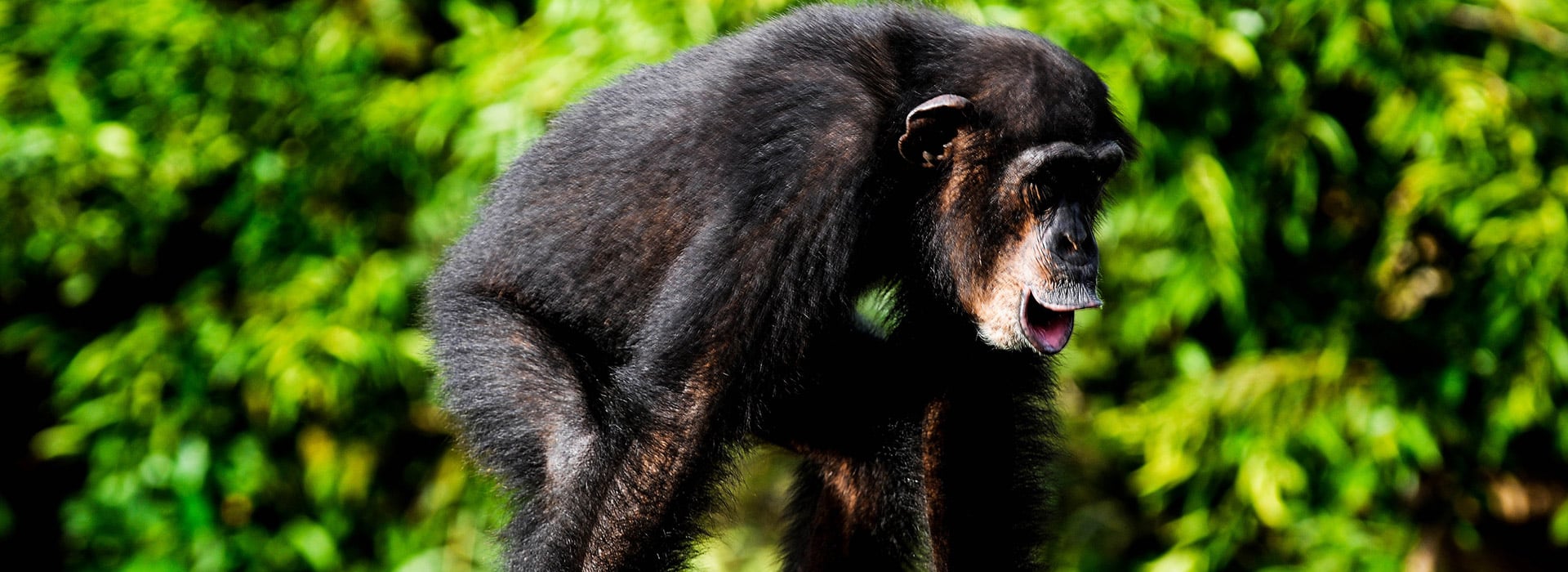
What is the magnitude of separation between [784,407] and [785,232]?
54cm

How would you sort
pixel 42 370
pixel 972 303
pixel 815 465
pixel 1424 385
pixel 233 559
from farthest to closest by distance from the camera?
pixel 42 370 < pixel 233 559 < pixel 1424 385 < pixel 815 465 < pixel 972 303

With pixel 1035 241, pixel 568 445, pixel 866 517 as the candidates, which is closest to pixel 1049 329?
pixel 1035 241

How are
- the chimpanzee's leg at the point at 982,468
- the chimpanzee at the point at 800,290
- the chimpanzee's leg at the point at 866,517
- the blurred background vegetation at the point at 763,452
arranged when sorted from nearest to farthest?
the chimpanzee at the point at 800,290 → the chimpanzee's leg at the point at 982,468 → the chimpanzee's leg at the point at 866,517 → the blurred background vegetation at the point at 763,452

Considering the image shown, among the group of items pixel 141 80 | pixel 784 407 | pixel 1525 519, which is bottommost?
A: pixel 1525 519

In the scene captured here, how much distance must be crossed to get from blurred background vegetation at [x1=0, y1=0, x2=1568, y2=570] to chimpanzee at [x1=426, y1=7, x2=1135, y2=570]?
5.12 ft

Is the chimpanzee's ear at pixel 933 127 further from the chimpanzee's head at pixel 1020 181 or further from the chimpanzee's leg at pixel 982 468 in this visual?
the chimpanzee's leg at pixel 982 468

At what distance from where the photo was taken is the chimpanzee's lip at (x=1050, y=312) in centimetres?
278

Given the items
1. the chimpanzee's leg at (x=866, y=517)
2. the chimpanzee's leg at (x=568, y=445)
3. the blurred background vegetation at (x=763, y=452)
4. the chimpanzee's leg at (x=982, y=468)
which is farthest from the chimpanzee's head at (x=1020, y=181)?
the blurred background vegetation at (x=763, y=452)

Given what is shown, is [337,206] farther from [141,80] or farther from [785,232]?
[785,232]

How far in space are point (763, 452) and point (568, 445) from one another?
2.14 m

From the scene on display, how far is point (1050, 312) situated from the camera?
9.41ft

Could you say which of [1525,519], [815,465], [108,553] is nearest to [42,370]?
[108,553]

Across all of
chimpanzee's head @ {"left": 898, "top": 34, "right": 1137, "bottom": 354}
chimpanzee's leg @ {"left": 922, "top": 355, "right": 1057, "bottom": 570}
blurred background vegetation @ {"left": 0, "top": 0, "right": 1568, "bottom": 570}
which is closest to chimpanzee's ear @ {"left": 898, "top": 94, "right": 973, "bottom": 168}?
chimpanzee's head @ {"left": 898, "top": 34, "right": 1137, "bottom": 354}

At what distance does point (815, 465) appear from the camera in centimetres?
340
